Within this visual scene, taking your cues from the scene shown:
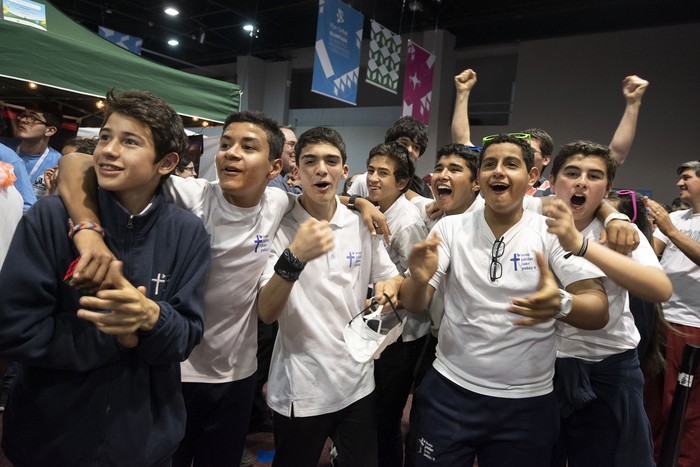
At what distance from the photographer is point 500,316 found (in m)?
1.83

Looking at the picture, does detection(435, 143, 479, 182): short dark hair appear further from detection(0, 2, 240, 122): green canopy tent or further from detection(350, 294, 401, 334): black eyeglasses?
detection(0, 2, 240, 122): green canopy tent

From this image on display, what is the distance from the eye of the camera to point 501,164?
199 cm

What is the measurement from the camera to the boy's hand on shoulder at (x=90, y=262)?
1240mm

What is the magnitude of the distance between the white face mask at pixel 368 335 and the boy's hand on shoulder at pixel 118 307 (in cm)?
89

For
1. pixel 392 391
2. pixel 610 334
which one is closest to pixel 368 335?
pixel 392 391

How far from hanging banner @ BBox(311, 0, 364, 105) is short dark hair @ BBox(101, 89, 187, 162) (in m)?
4.59

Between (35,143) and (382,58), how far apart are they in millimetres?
5230

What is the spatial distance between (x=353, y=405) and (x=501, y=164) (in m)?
1.35

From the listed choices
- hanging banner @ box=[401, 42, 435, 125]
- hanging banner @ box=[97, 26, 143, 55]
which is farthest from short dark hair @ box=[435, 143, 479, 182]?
hanging banner @ box=[97, 26, 143, 55]

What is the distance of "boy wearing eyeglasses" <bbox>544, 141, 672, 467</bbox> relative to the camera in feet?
6.45

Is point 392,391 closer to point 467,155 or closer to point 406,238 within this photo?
point 406,238

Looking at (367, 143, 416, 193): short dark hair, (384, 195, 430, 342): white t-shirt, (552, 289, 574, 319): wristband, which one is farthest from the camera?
(367, 143, 416, 193): short dark hair

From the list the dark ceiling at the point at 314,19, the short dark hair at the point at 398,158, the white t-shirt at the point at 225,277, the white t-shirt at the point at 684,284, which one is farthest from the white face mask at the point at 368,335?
the dark ceiling at the point at 314,19

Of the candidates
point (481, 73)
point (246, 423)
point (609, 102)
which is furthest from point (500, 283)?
point (481, 73)
